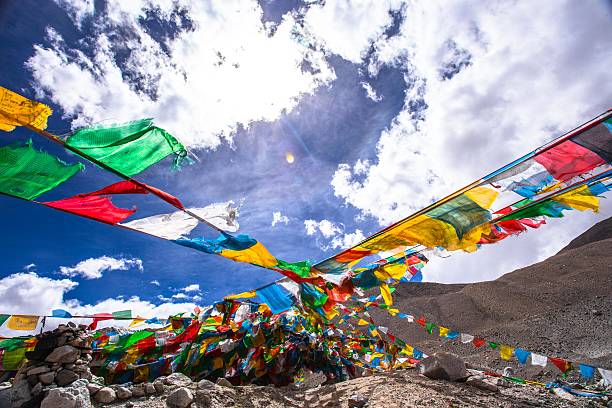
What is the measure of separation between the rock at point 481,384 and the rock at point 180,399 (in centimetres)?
528

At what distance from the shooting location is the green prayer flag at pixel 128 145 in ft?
10.3

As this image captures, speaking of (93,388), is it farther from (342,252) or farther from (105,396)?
(342,252)

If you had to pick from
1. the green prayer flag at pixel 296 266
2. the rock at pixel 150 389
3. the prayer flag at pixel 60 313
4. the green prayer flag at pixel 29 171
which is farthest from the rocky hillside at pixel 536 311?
the prayer flag at pixel 60 313

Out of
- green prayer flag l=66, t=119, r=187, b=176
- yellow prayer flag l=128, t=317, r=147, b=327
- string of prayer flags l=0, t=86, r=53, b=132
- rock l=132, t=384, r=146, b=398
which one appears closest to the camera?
string of prayer flags l=0, t=86, r=53, b=132

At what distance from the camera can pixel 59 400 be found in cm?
371

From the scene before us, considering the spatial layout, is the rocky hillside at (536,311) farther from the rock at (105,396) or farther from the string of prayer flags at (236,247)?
the rock at (105,396)

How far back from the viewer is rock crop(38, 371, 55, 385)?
14.2ft

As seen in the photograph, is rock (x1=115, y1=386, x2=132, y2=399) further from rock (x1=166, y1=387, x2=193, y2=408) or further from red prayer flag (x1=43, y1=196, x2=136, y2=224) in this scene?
red prayer flag (x1=43, y1=196, x2=136, y2=224)

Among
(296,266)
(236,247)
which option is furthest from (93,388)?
(296,266)

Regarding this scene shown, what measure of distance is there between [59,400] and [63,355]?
3.58ft

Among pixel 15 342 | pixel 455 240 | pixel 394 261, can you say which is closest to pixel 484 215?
pixel 455 240

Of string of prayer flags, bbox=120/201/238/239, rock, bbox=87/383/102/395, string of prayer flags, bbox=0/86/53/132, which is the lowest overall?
rock, bbox=87/383/102/395

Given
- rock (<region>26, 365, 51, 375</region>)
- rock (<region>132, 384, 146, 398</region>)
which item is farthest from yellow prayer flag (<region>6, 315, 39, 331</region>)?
rock (<region>132, 384, 146, 398</region>)

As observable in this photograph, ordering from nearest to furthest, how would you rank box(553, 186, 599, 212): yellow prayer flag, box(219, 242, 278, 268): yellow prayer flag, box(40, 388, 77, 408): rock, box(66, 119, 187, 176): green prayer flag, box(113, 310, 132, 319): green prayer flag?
box(66, 119, 187, 176): green prayer flag → box(40, 388, 77, 408): rock → box(553, 186, 599, 212): yellow prayer flag → box(219, 242, 278, 268): yellow prayer flag → box(113, 310, 132, 319): green prayer flag
